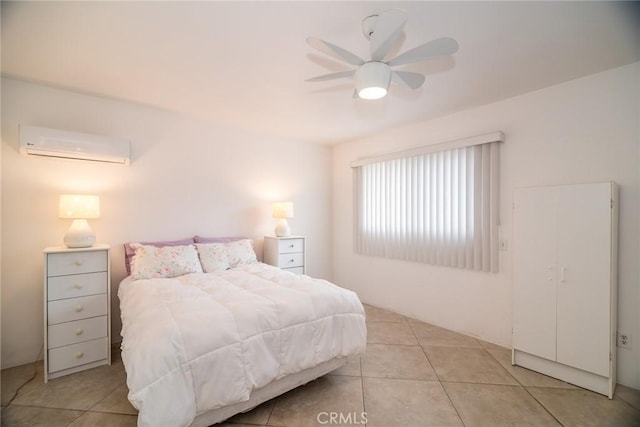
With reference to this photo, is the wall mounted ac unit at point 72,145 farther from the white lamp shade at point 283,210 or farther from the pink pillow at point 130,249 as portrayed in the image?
the white lamp shade at point 283,210

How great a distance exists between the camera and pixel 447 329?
3.30 m

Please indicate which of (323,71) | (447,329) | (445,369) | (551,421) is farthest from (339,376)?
(323,71)

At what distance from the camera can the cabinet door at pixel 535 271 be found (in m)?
2.35

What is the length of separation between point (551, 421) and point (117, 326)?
149 inches

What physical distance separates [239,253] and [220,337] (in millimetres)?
1724

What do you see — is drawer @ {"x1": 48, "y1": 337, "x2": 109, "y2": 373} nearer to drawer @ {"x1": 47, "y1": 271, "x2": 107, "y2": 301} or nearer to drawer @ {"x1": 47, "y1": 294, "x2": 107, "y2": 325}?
drawer @ {"x1": 47, "y1": 294, "x2": 107, "y2": 325}

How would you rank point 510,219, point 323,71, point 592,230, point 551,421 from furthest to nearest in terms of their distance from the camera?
1. point 510,219
2. point 323,71
3. point 592,230
4. point 551,421

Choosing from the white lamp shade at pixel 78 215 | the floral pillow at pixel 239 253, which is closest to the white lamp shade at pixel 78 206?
the white lamp shade at pixel 78 215

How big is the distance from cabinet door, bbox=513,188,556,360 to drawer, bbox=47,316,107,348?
374 cm

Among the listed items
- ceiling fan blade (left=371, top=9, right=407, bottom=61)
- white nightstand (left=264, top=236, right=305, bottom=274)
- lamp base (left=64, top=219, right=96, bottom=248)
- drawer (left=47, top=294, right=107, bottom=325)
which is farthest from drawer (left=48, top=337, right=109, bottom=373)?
ceiling fan blade (left=371, top=9, right=407, bottom=61)

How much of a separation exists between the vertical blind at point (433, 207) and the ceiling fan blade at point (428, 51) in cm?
163

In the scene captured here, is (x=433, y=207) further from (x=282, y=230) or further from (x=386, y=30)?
A: (x=386, y=30)

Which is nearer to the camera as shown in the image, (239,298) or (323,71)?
(239,298)

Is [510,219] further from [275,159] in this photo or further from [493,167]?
[275,159]
